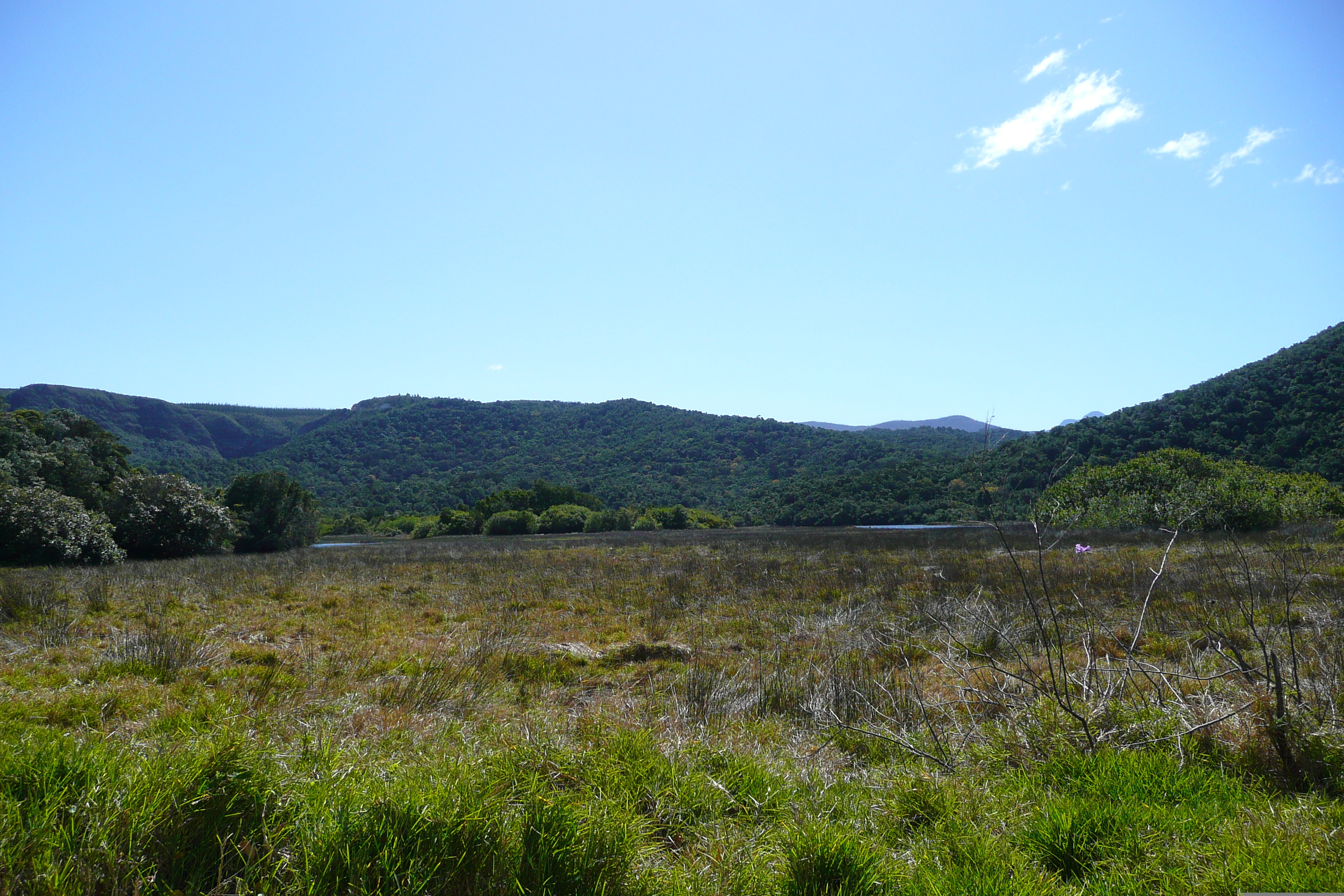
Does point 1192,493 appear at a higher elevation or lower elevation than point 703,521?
higher

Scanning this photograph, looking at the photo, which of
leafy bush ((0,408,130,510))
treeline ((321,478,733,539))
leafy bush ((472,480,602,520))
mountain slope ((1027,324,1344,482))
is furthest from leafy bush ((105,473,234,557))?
mountain slope ((1027,324,1344,482))

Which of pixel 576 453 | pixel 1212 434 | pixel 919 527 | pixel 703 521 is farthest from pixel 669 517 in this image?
pixel 576 453

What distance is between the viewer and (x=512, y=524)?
170 feet

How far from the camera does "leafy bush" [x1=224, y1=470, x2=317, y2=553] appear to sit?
30906 millimetres

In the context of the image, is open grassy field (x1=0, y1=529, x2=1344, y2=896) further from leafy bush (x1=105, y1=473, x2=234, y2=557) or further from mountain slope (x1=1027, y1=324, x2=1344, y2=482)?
mountain slope (x1=1027, y1=324, x2=1344, y2=482)

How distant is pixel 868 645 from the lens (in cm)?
774

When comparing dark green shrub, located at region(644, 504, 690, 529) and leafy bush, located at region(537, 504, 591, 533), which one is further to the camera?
dark green shrub, located at region(644, 504, 690, 529)

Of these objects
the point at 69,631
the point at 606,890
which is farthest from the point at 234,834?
the point at 69,631

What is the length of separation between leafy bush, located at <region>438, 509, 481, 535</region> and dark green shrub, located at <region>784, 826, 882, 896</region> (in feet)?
183

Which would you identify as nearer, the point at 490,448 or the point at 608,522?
the point at 608,522

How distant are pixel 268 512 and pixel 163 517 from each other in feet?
23.8

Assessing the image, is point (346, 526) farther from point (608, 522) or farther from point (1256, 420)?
point (1256, 420)

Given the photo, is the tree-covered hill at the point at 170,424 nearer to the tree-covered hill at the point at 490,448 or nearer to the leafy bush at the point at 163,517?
the tree-covered hill at the point at 490,448

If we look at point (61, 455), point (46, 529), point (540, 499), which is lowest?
point (540, 499)
